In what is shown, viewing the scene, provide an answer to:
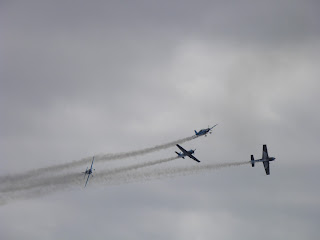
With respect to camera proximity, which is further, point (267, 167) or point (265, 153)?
point (267, 167)

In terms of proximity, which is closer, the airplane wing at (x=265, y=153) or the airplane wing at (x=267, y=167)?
the airplane wing at (x=265, y=153)

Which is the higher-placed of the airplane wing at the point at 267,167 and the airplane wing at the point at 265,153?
the airplane wing at the point at 265,153

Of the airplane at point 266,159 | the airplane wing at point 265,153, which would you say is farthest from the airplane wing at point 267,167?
the airplane wing at point 265,153

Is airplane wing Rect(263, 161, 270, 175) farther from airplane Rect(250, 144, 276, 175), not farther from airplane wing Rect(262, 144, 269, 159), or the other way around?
airplane wing Rect(262, 144, 269, 159)

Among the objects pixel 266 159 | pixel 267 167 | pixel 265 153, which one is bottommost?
pixel 267 167

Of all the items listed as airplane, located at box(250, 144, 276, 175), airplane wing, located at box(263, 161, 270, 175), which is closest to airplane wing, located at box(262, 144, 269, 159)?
airplane, located at box(250, 144, 276, 175)

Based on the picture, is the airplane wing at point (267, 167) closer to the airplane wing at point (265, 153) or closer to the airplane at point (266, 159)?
the airplane at point (266, 159)

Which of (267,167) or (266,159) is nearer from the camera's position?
(266,159)

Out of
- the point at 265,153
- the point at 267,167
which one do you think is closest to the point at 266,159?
the point at 265,153

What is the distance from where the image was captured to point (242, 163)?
143m

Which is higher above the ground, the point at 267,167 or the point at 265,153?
the point at 265,153

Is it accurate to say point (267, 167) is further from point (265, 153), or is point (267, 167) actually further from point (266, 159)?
point (265, 153)

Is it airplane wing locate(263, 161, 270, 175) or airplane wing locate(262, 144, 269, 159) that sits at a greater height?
airplane wing locate(262, 144, 269, 159)

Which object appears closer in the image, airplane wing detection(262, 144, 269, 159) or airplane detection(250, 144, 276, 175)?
airplane detection(250, 144, 276, 175)
